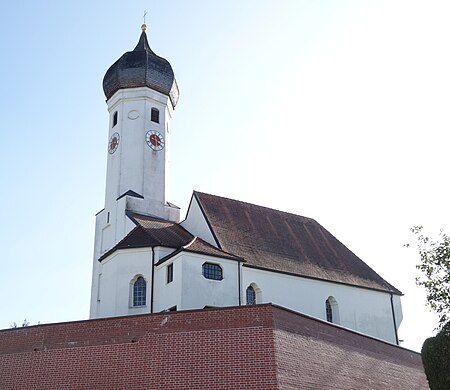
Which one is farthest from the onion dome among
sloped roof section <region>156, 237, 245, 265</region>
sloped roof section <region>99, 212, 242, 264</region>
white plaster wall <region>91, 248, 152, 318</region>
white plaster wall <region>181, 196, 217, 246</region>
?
white plaster wall <region>91, 248, 152, 318</region>

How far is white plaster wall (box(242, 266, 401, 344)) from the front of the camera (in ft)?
95.0

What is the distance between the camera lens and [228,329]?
18.9m

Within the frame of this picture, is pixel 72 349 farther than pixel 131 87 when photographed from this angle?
No

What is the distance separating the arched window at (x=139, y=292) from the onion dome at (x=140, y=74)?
12.5 m

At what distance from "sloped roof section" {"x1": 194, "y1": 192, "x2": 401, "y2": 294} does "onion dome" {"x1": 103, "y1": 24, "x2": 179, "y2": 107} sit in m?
7.37

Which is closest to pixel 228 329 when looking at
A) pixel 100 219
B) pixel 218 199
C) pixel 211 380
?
pixel 211 380

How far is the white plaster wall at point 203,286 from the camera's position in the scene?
1004 inches

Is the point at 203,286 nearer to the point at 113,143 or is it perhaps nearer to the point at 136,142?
the point at 136,142

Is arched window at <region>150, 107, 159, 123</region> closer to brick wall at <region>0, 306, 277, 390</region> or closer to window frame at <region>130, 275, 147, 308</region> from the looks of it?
window frame at <region>130, 275, 147, 308</region>

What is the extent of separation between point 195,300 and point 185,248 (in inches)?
84.1

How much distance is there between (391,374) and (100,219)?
17353 mm

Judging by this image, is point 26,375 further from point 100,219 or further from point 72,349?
point 100,219

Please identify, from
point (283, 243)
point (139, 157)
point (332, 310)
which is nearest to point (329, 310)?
point (332, 310)

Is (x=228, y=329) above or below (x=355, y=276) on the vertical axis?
below
